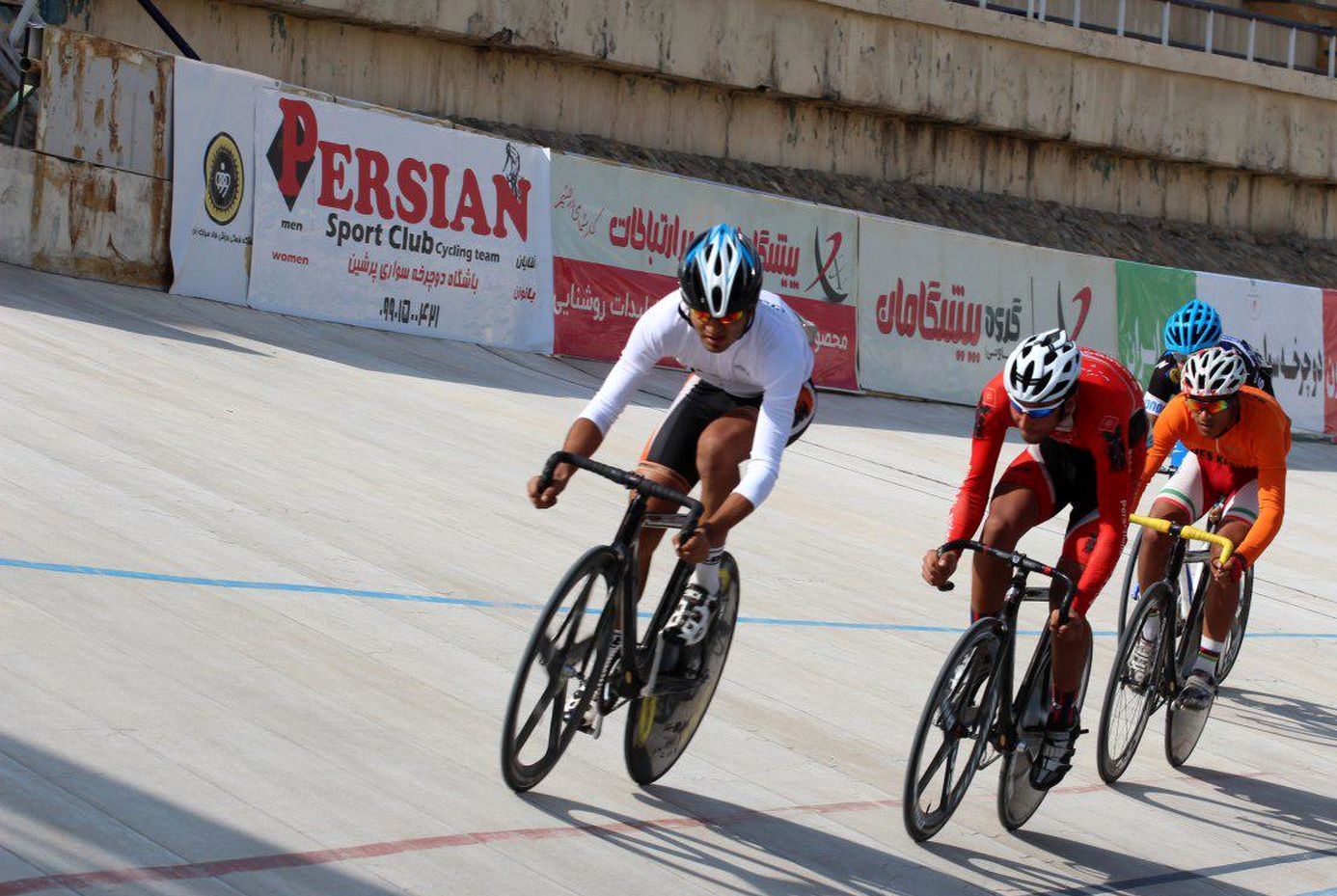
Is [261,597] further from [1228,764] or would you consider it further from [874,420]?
[874,420]

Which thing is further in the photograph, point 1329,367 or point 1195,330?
point 1329,367

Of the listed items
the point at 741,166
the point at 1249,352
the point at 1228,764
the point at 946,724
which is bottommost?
the point at 1228,764

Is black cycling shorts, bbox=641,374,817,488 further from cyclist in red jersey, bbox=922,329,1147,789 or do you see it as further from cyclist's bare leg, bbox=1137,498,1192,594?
cyclist's bare leg, bbox=1137,498,1192,594

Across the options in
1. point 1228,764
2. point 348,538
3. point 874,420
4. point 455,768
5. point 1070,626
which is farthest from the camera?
point 874,420

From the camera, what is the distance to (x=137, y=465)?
7949 millimetres

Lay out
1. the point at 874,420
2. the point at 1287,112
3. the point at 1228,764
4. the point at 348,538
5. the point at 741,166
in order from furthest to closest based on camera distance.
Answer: the point at 1287,112, the point at 741,166, the point at 874,420, the point at 348,538, the point at 1228,764

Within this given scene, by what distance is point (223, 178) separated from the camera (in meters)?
13.4

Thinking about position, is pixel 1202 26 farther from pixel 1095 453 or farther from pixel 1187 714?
pixel 1095 453

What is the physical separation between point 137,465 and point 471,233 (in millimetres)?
7109

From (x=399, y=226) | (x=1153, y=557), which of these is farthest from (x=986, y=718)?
(x=399, y=226)

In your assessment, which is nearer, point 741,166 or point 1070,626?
point 1070,626

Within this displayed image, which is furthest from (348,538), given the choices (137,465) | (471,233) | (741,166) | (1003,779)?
(741,166)

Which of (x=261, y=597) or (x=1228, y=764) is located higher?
(x=261, y=597)

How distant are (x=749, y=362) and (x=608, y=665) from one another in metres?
0.99
